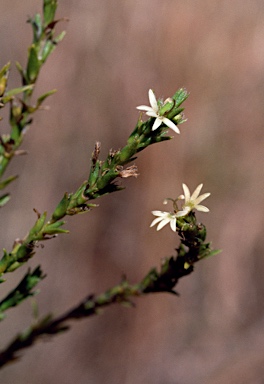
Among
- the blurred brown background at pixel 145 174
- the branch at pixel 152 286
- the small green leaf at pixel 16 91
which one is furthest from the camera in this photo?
the blurred brown background at pixel 145 174

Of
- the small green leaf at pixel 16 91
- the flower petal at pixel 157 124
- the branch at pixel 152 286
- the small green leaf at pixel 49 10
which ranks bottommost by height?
the branch at pixel 152 286

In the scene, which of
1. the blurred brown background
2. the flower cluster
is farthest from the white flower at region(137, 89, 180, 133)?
the blurred brown background

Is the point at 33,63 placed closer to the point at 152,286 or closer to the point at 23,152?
the point at 23,152

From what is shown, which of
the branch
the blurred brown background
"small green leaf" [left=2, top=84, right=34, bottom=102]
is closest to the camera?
"small green leaf" [left=2, top=84, right=34, bottom=102]

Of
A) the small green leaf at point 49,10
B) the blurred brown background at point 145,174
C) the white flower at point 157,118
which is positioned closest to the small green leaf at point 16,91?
the small green leaf at point 49,10

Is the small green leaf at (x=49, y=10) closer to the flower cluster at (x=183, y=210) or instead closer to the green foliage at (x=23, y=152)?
the green foliage at (x=23, y=152)

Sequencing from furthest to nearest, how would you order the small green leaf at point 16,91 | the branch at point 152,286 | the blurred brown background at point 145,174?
1. the blurred brown background at point 145,174
2. the branch at point 152,286
3. the small green leaf at point 16,91

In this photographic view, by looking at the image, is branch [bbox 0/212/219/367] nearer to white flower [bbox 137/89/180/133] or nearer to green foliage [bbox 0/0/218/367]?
green foliage [bbox 0/0/218/367]

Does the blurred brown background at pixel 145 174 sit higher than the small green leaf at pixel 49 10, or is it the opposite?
the blurred brown background at pixel 145 174

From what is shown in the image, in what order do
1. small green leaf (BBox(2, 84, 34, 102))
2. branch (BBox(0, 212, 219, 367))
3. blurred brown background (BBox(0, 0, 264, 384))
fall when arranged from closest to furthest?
1. small green leaf (BBox(2, 84, 34, 102))
2. branch (BBox(0, 212, 219, 367))
3. blurred brown background (BBox(0, 0, 264, 384))

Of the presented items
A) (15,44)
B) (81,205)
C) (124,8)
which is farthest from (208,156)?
(81,205)
